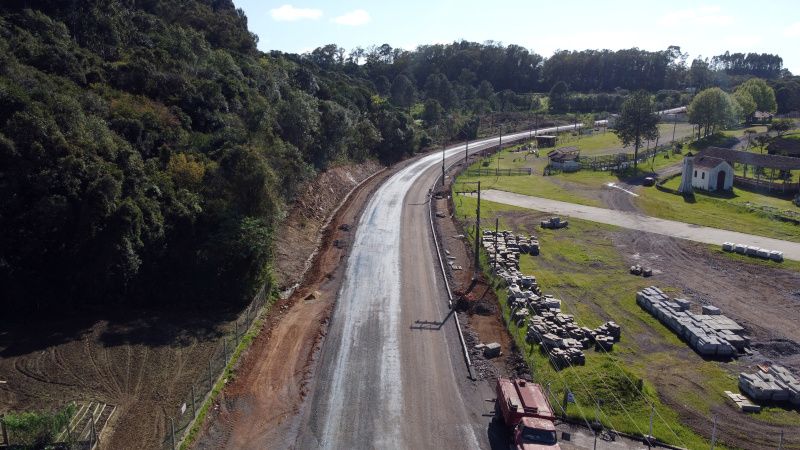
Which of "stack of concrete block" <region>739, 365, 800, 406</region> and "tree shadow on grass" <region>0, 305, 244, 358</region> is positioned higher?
"tree shadow on grass" <region>0, 305, 244, 358</region>

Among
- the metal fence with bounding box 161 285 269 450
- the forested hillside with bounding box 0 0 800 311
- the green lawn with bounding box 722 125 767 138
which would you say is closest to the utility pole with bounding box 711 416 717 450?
the metal fence with bounding box 161 285 269 450

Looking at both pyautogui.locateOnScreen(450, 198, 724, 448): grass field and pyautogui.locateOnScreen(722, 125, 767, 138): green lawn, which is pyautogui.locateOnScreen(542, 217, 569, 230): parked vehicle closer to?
pyautogui.locateOnScreen(450, 198, 724, 448): grass field

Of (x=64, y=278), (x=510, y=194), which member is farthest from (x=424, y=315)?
(x=510, y=194)

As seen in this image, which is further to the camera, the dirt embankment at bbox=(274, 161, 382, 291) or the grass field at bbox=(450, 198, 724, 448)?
the dirt embankment at bbox=(274, 161, 382, 291)

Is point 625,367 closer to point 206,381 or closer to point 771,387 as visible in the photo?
point 771,387

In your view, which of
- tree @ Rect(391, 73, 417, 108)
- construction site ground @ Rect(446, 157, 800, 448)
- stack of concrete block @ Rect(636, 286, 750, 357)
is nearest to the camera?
construction site ground @ Rect(446, 157, 800, 448)

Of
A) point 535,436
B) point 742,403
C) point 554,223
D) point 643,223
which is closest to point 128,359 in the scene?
point 535,436
